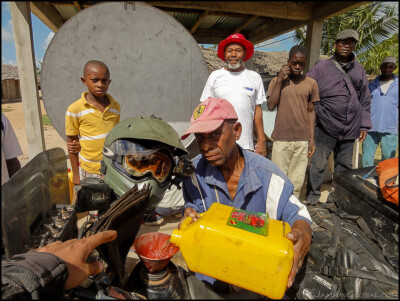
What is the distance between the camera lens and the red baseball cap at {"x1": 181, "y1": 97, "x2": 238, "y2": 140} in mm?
1466

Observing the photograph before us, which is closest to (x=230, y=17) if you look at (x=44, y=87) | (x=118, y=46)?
(x=118, y=46)

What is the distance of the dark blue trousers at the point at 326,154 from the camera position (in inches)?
138

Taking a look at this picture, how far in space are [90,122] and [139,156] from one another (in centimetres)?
140

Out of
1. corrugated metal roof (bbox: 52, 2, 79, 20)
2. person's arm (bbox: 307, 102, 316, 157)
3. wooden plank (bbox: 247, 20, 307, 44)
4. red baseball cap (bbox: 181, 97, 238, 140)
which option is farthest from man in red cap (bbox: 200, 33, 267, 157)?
corrugated metal roof (bbox: 52, 2, 79, 20)

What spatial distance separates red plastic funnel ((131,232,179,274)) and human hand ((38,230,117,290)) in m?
0.22

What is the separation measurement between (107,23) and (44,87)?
1256mm

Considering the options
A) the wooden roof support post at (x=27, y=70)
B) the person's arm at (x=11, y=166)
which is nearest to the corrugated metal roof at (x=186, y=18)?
the wooden roof support post at (x=27, y=70)

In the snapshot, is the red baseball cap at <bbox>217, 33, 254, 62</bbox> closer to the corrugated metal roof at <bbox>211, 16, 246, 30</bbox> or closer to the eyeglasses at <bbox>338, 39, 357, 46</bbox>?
the eyeglasses at <bbox>338, 39, 357, 46</bbox>

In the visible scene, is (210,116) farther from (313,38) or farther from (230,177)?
(313,38)

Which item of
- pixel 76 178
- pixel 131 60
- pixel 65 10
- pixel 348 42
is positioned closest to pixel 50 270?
pixel 76 178

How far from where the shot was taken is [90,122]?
268cm

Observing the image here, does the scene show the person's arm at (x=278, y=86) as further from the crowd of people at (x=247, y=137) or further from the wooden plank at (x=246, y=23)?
the wooden plank at (x=246, y=23)

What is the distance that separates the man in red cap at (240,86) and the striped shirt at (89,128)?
1315mm

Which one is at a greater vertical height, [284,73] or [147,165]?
[284,73]
